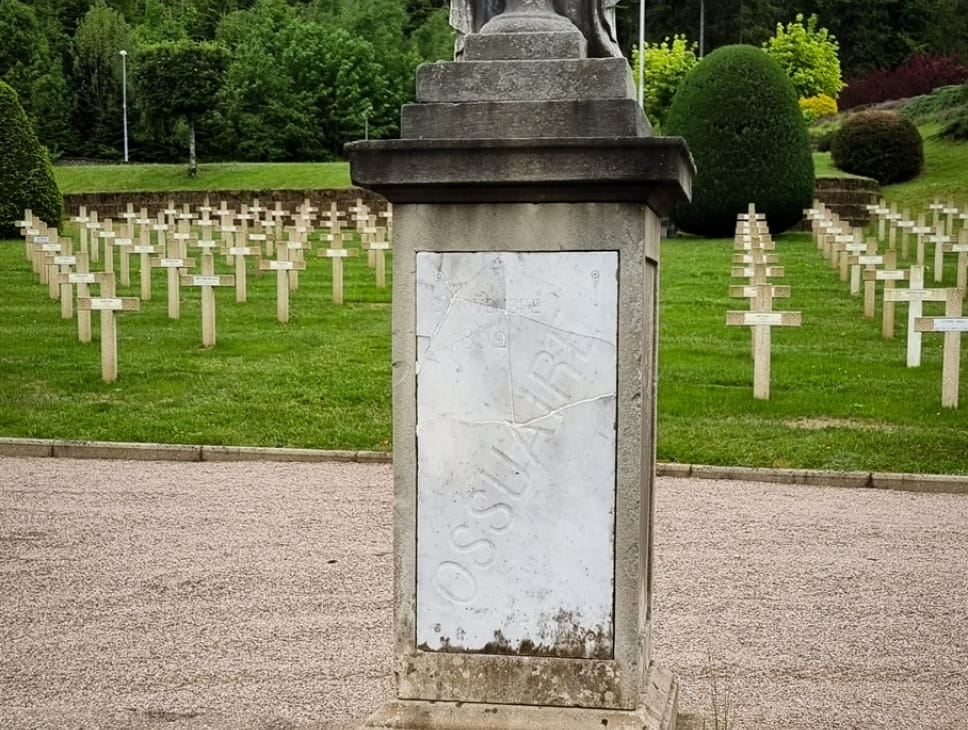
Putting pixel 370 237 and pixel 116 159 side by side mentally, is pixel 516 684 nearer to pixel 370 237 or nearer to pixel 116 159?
pixel 370 237

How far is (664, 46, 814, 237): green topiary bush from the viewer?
2648 centimetres

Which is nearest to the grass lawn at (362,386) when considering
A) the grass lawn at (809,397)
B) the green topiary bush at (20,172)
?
the grass lawn at (809,397)

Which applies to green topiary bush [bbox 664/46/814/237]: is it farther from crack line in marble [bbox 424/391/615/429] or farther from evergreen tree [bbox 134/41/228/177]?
crack line in marble [bbox 424/391/615/429]

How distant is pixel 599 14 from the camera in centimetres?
392

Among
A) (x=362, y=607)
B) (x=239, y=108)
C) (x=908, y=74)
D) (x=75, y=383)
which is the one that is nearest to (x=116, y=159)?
(x=239, y=108)

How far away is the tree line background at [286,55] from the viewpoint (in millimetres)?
54406

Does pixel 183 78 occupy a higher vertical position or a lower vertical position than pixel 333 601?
higher

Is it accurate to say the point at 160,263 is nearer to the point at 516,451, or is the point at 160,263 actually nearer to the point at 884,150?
the point at 516,451

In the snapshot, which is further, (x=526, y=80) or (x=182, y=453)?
(x=182, y=453)

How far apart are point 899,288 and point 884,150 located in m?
23.4

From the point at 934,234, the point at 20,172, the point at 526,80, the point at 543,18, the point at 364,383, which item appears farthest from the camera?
the point at 20,172

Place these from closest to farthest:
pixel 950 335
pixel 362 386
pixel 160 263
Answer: pixel 950 335 < pixel 362 386 < pixel 160 263

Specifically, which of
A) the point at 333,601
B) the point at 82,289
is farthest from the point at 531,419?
the point at 82,289

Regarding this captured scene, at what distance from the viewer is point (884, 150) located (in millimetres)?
36125
